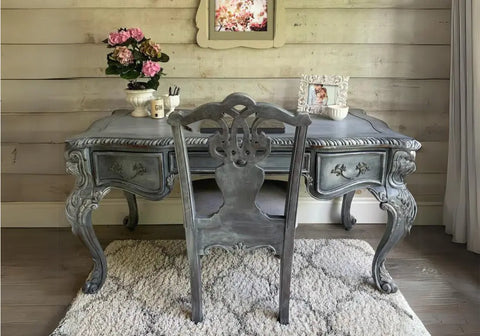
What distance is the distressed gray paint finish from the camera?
164 centimetres

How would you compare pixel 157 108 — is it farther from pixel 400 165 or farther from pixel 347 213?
pixel 347 213

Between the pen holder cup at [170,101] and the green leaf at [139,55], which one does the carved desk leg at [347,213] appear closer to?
the pen holder cup at [170,101]

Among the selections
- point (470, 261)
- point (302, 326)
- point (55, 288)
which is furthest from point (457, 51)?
point (55, 288)

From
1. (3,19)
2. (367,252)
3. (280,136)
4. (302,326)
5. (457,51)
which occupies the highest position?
(3,19)

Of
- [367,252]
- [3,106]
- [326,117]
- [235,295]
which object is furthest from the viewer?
[3,106]

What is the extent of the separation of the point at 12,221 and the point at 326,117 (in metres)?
2.02

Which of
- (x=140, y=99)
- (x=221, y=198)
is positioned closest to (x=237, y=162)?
(x=221, y=198)

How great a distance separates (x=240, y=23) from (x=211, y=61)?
0.26 metres

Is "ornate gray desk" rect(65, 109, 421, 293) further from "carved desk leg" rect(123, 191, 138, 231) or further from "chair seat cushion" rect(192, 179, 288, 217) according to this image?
"carved desk leg" rect(123, 191, 138, 231)

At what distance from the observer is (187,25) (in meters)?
2.23

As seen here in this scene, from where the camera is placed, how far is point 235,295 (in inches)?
71.5

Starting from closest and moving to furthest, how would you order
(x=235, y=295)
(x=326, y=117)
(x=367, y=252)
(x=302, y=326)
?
(x=302, y=326) → (x=235, y=295) → (x=326, y=117) → (x=367, y=252)

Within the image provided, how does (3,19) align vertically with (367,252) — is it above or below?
above

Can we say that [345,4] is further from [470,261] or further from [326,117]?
[470,261]
